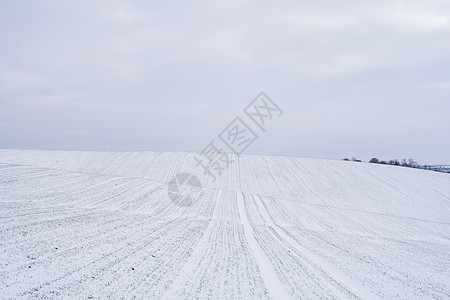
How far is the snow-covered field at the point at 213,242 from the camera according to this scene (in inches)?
308

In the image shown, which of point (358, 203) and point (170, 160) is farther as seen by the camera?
point (170, 160)

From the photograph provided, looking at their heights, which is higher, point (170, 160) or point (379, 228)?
point (170, 160)

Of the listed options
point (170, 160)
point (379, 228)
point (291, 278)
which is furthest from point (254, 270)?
point (170, 160)

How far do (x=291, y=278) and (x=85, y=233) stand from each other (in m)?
7.62

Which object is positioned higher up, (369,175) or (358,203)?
(369,175)

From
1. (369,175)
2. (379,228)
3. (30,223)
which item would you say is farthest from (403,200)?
(30,223)

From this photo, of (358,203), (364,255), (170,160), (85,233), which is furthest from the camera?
(170,160)

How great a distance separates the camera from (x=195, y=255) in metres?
10.7

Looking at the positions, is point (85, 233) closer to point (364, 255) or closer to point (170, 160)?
point (364, 255)

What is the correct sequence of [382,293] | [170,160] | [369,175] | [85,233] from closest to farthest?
[382,293] → [85,233] → [369,175] → [170,160]

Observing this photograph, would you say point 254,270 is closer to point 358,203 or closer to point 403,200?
point 358,203

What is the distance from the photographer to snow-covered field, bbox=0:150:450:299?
25.7 ft

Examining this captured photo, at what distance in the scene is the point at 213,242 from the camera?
1298 cm

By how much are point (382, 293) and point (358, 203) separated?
24064 millimetres
